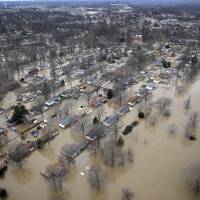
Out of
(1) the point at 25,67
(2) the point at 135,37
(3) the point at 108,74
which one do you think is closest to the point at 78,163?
(3) the point at 108,74

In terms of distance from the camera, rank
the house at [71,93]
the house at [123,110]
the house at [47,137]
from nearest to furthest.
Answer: the house at [47,137] < the house at [123,110] < the house at [71,93]

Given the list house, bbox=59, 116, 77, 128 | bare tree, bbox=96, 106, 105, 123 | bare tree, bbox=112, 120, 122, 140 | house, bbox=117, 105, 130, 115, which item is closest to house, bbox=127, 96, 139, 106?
house, bbox=117, 105, 130, 115

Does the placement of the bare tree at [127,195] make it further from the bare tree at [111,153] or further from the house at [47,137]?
the house at [47,137]

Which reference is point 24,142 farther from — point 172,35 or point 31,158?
point 172,35

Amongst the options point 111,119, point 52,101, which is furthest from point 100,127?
point 52,101

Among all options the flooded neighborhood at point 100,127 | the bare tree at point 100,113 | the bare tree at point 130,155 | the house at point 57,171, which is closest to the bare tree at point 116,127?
the flooded neighborhood at point 100,127

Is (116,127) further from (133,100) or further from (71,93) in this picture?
(71,93)
